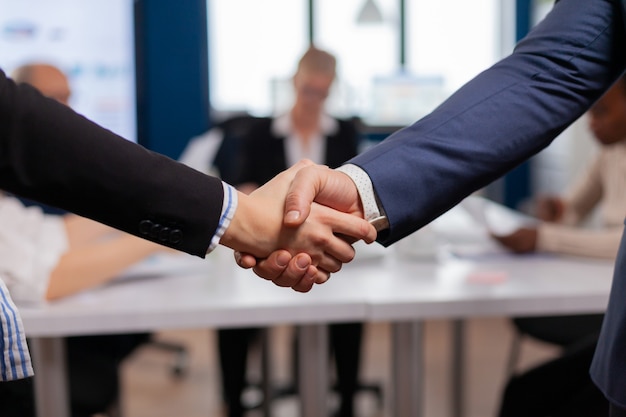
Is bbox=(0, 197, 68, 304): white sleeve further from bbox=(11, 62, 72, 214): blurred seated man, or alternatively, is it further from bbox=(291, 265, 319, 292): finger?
bbox=(291, 265, 319, 292): finger

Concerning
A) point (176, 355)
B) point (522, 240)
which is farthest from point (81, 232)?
point (176, 355)

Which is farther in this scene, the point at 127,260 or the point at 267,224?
the point at 127,260

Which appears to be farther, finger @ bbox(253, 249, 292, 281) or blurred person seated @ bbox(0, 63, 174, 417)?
blurred person seated @ bbox(0, 63, 174, 417)

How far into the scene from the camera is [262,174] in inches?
134

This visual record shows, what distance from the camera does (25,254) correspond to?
1852mm

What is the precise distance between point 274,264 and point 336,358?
191cm

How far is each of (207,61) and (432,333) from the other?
8.10 ft

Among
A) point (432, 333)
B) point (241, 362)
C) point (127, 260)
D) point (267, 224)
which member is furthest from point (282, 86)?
point (267, 224)

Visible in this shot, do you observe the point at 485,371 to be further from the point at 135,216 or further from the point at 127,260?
the point at 135,216

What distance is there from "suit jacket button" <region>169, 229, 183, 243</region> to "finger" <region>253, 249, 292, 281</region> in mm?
189

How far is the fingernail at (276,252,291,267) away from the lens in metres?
1.39

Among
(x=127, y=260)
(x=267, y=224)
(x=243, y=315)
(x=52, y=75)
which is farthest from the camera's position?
(x=52, y=75)

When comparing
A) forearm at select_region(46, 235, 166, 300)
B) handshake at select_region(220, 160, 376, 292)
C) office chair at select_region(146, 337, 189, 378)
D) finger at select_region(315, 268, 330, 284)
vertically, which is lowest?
office chair at select_region(146, 337, 189, 378)

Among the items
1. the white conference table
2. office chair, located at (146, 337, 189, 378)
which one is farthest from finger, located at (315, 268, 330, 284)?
office chair, located at (146, 337, 189, 378)
